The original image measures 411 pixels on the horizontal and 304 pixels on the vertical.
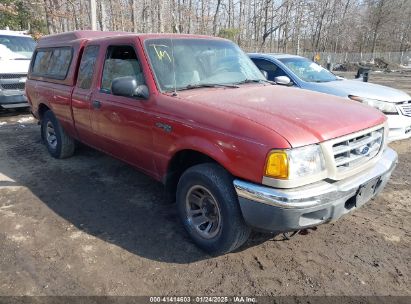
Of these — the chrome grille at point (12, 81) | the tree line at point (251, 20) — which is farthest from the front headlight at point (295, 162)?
the tree line at point (251, 20)

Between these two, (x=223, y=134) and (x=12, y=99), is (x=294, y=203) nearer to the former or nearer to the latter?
(x=223, y=134)

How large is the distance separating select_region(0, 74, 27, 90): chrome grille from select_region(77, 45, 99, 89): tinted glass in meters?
6.01

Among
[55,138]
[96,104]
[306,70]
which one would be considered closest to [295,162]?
[96,104]

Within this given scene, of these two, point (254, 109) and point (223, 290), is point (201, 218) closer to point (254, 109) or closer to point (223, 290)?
point (223, 290)

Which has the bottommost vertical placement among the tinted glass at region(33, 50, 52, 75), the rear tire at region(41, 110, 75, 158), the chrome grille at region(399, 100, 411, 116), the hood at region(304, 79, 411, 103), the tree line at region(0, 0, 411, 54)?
the rear tire at region(41, 110, 75, 158)

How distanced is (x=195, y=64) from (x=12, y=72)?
310 inches

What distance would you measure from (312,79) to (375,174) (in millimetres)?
4597

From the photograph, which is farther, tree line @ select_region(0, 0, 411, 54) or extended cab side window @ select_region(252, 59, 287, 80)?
tree line @ select_region(0, 0, 411, 54)

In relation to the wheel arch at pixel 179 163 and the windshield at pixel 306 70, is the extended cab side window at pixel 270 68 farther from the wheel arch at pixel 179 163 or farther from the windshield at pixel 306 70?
the wheel arch at pixel 179 163

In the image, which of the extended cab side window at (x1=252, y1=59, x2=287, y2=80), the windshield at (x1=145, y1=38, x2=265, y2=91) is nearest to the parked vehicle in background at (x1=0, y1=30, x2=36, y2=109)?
the extended cab side window at (x1=252, y1=59, x2=287, y2=80)

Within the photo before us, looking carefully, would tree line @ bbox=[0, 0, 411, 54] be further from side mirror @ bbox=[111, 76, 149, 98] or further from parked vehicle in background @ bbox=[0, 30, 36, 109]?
side mirror @ bbox=[111, 76, 149, 98]

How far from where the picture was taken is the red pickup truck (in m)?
2.60

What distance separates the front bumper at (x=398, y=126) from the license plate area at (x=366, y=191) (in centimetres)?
335

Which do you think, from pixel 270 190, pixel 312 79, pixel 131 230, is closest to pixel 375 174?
pixel 270 190
